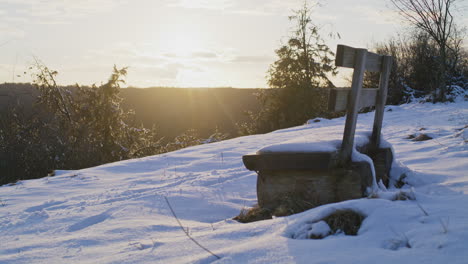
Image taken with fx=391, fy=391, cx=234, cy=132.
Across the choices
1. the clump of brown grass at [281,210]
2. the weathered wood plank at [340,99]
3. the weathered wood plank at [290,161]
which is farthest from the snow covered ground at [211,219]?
the weathered wood plank at [340,99]

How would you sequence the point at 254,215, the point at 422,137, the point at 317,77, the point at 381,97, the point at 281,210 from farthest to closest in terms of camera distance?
the point at 317,77, the point at 422,137, the point at 381,97, the point at 254,215, the point at 281,210

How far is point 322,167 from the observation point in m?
3.72

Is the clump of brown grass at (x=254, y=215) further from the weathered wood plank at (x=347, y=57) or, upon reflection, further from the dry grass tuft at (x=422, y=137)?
the dry grass tuft at (x=422, y=137)

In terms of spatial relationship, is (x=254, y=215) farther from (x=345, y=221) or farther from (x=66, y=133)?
(x=66, y=133)

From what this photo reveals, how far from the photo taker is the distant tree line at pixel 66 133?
9.54m

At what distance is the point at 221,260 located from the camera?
2400 mm

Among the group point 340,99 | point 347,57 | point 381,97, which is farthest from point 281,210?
point 381,97

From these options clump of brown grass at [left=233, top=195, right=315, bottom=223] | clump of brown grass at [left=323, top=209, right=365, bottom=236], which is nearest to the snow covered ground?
clump of brown grass at [left=323, top=209, right=365, bottom=236]

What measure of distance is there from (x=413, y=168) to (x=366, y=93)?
4.39 ft

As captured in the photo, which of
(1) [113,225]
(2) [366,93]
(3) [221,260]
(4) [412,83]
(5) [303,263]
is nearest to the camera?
(5) [303,263]

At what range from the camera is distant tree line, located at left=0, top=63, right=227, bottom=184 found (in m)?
9.54

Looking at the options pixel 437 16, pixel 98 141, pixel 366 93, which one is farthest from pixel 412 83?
pixel 366 93

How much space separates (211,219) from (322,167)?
50.2 inches

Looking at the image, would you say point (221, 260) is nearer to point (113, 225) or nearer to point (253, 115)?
point (113, 225)
